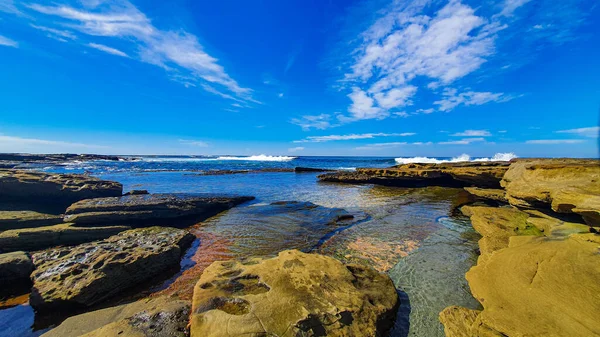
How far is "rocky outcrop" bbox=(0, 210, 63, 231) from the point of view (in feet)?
22.5

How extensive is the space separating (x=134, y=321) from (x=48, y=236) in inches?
216

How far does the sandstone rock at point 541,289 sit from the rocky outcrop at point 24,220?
1095 centimetres

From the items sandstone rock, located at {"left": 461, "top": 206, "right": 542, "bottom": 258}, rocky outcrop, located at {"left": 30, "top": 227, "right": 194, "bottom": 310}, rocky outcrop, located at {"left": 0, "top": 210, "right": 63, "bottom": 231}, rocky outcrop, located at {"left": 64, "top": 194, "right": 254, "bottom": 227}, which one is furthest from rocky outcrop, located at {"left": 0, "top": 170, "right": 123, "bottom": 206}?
sandstone rock, located at {"left": 461, "top": 206, "right": 542, "bottom": 258}

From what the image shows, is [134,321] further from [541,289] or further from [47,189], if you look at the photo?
[47,189]

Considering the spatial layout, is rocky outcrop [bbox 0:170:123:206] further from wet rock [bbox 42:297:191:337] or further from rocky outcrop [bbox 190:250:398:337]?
rocky outcrop [bbox 190:250:398:337]

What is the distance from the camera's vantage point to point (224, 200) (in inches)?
500

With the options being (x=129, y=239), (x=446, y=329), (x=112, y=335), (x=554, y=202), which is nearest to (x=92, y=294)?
(x=112, y=335)

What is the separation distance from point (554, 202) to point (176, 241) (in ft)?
32.0

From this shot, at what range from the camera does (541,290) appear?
3496 mm

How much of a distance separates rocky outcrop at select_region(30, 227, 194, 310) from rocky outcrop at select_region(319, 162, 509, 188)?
670 inches

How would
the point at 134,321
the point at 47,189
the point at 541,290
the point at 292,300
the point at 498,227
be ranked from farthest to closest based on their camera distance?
the point at 47,189
the point at 498,227
the point at 541,290
the point at 292,300
the point at 134,321

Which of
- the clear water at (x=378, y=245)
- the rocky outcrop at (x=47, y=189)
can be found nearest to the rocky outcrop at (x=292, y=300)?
the clear water at (x=378, y=245)

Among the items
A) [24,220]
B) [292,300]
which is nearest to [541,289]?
[292,300]

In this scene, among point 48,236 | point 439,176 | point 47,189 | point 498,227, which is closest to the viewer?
point 48,236
